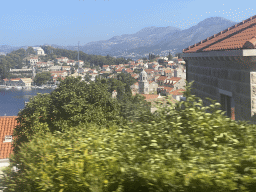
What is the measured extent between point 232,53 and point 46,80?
133332 millimetres

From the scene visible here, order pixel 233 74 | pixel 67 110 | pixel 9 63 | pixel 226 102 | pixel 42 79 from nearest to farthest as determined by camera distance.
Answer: pixel 233 74, pixel 226 102, pixel 67 110, pixel 42 79, pixel 9 63

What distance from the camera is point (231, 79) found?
6.68 meters

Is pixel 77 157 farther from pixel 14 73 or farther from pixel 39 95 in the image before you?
pixel 14 73

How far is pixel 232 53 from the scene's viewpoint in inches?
244

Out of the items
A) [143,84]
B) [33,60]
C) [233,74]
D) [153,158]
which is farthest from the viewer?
[33,60]

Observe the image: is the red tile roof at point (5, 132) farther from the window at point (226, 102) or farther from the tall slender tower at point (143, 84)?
the tall slender tower at point (143, 84)

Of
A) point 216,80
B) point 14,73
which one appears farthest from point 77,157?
point 14,73

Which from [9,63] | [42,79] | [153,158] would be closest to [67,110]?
[153,158]

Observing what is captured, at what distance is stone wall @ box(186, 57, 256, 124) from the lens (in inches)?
235

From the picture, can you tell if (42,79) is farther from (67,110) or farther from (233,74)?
(233,74)

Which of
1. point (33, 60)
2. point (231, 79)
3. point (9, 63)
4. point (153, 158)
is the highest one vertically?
point (33, 60)

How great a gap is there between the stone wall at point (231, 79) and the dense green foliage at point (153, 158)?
264cm

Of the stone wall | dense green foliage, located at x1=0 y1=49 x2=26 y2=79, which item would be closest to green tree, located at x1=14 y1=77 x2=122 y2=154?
the stone wall

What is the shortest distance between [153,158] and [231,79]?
465 centimetres
